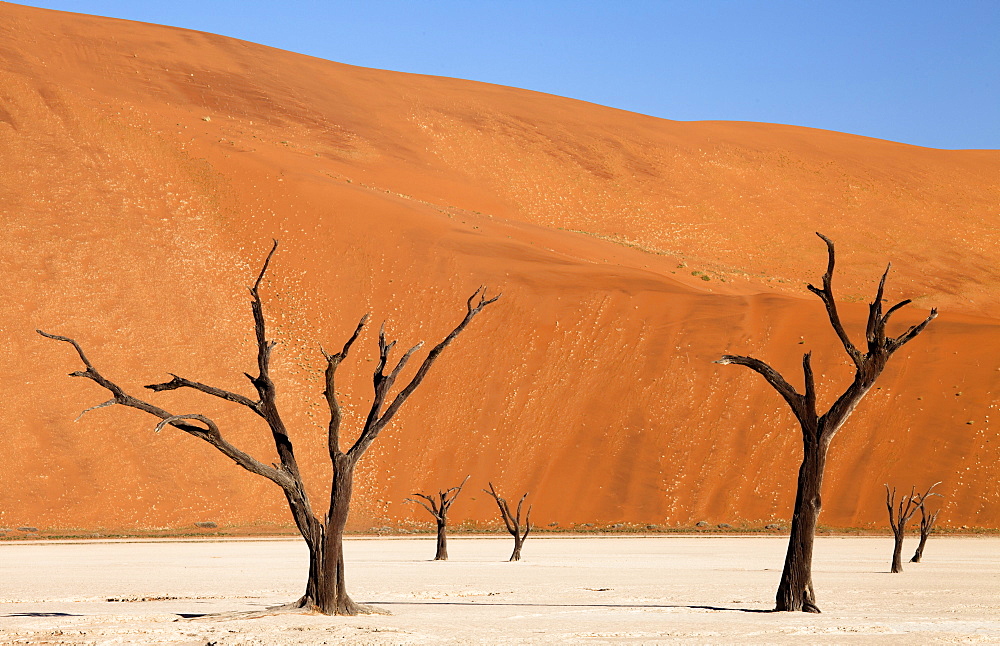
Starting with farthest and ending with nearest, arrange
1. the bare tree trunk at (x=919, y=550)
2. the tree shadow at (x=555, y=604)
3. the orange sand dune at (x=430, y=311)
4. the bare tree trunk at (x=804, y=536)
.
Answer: the orange sand dune at (x=430, y=311), the bare tree trunk at (x=919, y=550), the tree shadow at (x=555, y=604), the bare tree trunk at (x=804, y=536)

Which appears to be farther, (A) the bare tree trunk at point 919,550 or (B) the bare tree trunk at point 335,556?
(A) the bare tree trunk at point 919,550

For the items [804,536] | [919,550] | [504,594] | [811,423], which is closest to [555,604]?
[504,594]

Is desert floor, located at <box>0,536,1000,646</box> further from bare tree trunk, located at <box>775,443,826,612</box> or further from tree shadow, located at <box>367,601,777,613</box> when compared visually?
bare tree trunk, located at <box>775,443,826,612</box>

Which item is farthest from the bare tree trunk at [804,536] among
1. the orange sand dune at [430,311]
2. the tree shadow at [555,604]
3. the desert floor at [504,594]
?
the orange sand dune at [430,311]

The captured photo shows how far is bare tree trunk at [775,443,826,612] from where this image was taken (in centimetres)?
1366

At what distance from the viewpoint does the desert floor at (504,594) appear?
1199cm

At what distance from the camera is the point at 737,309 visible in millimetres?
47438

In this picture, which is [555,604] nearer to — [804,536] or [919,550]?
[804,536]

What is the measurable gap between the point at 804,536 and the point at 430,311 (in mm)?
34997

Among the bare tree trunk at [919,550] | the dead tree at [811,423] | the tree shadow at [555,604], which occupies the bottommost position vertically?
the tree shadow at [555,604]

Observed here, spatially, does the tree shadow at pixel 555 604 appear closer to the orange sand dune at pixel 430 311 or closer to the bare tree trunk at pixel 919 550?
the bare tree trunk at pixel 919 550

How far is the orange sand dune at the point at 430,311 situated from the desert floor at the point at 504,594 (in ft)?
19.6

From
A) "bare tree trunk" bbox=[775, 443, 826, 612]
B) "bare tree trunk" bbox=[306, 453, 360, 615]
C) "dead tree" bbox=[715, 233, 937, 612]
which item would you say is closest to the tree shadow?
"bare tree trunk" bbox=[775, 443, 826, 612]

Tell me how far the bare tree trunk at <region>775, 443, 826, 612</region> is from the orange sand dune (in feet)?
80.5
